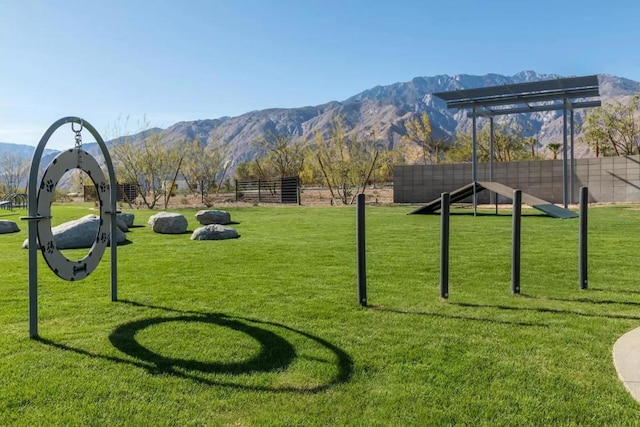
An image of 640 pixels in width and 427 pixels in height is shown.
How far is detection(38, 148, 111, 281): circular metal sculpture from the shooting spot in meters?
4.02

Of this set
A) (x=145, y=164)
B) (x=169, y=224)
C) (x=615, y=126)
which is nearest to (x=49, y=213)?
(x=169, y=224)

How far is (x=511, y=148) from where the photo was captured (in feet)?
148

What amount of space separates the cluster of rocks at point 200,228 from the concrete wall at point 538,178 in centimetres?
1462

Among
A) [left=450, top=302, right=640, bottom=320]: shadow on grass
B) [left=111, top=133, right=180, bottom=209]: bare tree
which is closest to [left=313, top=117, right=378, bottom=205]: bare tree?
[left=111, top=133, right=180, bottom=209]: bare tree

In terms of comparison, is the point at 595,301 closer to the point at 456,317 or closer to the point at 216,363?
the point at 456,317

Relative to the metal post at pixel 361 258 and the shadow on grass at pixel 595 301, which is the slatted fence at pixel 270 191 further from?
the shadow on grass at pixel 595 301

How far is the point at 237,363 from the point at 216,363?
144 millimetres

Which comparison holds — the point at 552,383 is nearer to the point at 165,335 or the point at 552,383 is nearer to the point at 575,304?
the point at 575,304

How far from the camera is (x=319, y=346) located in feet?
11.8

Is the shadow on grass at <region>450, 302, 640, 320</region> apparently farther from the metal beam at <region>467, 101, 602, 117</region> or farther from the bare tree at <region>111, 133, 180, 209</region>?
the bare tree at <region>111, 133, 180, 209</region>

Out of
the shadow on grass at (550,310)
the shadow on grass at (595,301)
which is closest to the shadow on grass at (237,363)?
the shadow on grass at (550,310)

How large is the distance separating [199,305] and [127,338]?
105 centimetres

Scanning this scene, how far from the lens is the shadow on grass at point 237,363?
301 cm

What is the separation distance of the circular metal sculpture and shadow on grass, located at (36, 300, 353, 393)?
2.28 feet
